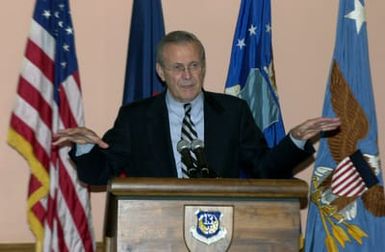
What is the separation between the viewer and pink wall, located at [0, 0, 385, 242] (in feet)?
14.0

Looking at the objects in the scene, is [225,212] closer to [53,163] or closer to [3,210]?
[53,163]

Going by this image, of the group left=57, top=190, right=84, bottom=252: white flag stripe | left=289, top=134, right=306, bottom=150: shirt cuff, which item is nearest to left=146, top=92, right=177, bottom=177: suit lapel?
left=289, top=134, right=306, bottom=150: shirt cuff

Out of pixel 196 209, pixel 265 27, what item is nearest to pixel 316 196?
pixel 265 27

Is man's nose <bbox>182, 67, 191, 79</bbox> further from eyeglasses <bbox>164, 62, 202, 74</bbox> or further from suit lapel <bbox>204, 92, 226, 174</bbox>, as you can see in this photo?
suit lapel <bbox>204, 92, 226, 174</bbox>

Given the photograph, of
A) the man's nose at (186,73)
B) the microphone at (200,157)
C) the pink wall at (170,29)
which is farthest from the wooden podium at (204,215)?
the pink wall at (170,29)

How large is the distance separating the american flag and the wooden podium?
1.60m

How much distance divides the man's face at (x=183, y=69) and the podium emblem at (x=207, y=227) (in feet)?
3.17

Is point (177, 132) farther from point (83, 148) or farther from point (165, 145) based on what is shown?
point (83, 148)

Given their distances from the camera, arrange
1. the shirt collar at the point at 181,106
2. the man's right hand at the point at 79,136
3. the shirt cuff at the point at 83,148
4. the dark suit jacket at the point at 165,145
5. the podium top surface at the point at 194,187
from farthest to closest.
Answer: the shirt collar at the point at 181,106, the dark suit jacket at the point at 165,145, the shirt cuff at the point at 83,148, the man's right hand at the point at 79,136, the podium top surface at the point at 194,187

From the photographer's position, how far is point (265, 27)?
4.21 meters

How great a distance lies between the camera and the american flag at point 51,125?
3.88m

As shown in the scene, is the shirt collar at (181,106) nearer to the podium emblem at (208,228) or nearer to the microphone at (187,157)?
the microphone at (187,157)

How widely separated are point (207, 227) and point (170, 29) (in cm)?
234

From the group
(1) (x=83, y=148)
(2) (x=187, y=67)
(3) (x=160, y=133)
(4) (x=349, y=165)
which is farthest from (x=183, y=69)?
(4) (x=349, y=165)
